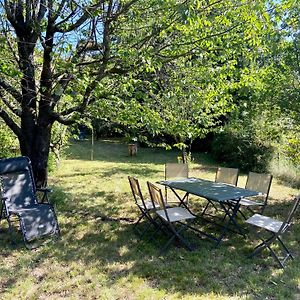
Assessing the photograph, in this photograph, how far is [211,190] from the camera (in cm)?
517

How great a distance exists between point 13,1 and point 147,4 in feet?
7.67

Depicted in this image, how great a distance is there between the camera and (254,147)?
42.0 feet

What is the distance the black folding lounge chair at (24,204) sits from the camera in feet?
15.3

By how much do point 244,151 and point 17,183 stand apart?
10.0m

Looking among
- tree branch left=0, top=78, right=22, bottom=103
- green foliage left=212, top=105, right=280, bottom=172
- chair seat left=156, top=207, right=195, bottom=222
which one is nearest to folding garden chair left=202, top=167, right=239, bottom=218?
chair seat left=156, top=207, right=195, bottom=222

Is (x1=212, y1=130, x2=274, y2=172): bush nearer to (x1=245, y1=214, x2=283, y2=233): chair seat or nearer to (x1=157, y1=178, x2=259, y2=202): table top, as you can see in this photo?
(x1=157, y1=178, x2=259, y2=202): table top

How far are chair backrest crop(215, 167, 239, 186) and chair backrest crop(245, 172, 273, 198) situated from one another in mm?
494

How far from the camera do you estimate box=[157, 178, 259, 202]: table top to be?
186 inches

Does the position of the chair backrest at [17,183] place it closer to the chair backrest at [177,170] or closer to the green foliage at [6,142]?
the chair backrest at [177,170]

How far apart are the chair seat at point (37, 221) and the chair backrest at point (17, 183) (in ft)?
0.89

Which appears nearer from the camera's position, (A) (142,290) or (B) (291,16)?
(A) (142,290)

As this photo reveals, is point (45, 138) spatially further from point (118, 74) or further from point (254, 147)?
point (254, 147)

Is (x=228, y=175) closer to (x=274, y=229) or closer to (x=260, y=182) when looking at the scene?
(x=260, y=182)

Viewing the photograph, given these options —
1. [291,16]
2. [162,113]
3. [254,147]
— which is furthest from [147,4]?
[254,147]
